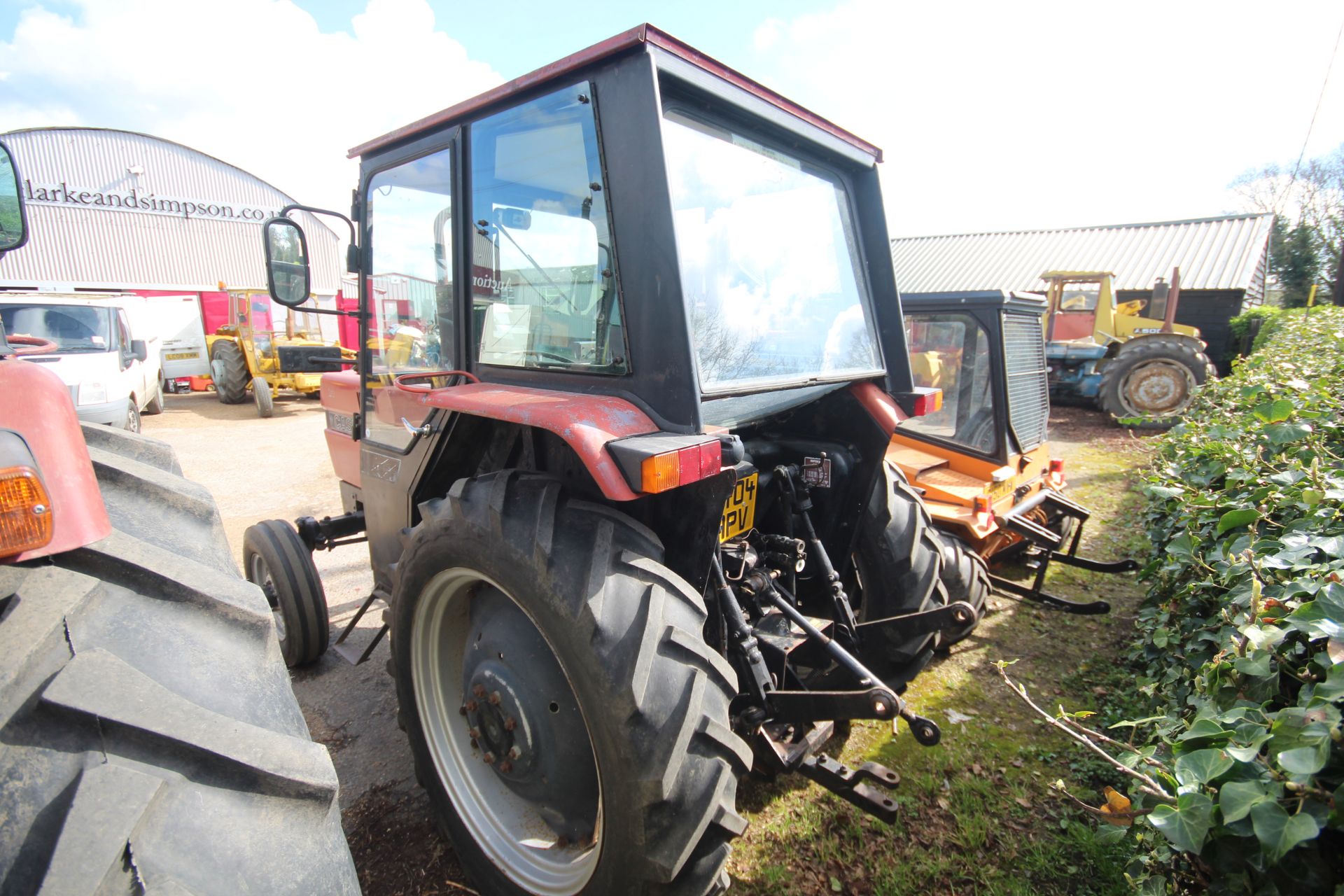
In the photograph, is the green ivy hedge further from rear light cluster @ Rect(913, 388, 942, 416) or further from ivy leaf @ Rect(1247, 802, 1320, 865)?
rear light cluster @ Rect(913, 388, 942, 416)

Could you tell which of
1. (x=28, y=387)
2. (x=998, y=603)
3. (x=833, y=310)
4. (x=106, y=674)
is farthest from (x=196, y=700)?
(x=998, y=603)

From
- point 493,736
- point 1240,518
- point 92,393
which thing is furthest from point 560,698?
point 92,393

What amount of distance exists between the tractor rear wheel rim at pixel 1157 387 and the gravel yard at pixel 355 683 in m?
0.83

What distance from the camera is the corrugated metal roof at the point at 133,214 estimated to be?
65.9 feet

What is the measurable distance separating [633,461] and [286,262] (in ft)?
6.49

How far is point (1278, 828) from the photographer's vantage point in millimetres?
993

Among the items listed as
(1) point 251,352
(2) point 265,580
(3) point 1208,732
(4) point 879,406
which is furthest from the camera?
(1) point 251,352

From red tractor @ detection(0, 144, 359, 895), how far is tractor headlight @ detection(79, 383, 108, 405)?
855cm

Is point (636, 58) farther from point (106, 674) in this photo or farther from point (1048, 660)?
point (1048, 660)

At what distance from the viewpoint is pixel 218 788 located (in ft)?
3.08

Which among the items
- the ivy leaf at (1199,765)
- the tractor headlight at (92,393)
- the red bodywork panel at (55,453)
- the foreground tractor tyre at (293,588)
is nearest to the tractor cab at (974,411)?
the ivy leaf at (1199,765)

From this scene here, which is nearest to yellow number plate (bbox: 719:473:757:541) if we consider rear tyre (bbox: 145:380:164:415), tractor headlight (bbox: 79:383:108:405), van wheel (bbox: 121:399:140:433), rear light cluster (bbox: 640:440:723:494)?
rear light cluster (bbox: 640:440:723:494)

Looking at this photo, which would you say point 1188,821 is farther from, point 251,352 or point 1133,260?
point 1133,260

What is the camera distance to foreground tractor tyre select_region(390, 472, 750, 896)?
1.54m
